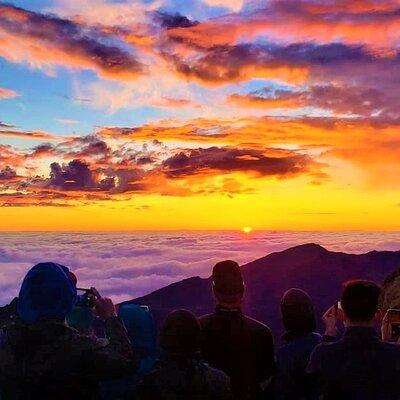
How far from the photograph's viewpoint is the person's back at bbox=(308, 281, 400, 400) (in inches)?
168

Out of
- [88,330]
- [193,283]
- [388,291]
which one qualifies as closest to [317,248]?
[193,283]

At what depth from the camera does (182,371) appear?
166 inches

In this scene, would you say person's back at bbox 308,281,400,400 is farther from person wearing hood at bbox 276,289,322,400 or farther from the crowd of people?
person wearing hood at bbox 276,289,322,400

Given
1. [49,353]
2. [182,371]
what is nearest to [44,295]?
[49,353]

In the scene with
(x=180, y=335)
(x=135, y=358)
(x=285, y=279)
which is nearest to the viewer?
(x=180, y=335)

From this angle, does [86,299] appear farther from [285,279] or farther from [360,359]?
[285,279]

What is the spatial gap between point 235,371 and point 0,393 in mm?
1827

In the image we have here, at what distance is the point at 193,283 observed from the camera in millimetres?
89250

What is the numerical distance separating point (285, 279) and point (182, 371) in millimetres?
77833

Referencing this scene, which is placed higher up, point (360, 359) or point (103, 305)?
point (103, 305)

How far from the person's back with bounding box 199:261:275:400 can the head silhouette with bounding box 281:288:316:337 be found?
0.22 metres

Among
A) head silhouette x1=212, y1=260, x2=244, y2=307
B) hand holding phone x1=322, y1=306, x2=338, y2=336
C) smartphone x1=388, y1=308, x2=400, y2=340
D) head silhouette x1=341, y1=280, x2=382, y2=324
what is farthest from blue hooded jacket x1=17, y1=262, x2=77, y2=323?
smartphone x1=388, y1=308, x2=400, y2=340

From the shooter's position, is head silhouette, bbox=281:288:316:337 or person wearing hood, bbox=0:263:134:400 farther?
head silhouette, bbox=281:288:316:337

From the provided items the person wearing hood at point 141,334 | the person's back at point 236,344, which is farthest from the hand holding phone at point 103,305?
the person wearing hood at point 141,334
